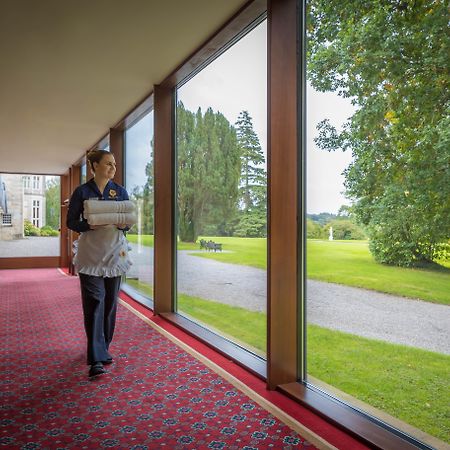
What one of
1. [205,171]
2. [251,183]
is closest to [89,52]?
[205,171]

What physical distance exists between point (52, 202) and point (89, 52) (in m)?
8.12

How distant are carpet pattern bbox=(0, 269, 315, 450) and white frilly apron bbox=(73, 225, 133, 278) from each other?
676mm

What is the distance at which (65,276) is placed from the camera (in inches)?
338

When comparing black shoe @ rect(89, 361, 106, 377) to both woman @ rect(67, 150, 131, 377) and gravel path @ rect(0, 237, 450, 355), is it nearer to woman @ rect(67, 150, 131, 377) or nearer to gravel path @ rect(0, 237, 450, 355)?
woman @ rect(67, 150, 131, 377)

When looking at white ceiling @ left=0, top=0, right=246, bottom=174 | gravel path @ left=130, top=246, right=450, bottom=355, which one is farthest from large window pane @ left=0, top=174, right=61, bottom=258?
gravel path @ left=130, top=246, right=450, bottom=355

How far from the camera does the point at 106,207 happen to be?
2.87 metres

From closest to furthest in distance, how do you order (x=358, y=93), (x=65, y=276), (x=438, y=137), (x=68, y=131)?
(x=438, y=137) < (x=358, y=93) < (x=68, y=131) < (x=65, y=276)

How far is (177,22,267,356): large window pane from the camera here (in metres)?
3.20

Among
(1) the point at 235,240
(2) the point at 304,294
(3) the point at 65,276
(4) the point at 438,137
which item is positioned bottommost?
(3) the point at 65,276

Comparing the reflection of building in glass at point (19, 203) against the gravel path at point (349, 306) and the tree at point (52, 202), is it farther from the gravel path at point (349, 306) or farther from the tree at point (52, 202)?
the gravel path at point (349, 306)

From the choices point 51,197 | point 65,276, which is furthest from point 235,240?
point 51,197

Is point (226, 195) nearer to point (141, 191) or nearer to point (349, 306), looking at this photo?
point (349, 306)

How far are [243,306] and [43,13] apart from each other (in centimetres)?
260

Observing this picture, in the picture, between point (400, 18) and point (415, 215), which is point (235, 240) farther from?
point (400, 18)
